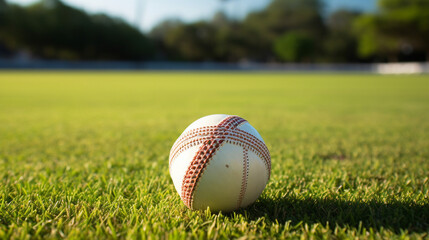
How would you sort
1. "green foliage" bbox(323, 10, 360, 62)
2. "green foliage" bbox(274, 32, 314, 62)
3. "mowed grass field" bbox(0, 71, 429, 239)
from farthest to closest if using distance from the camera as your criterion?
"green foliage" bbox(323, 10, 360, 62) → "green foliage" bbox(274, 32, 314, 62) → "mowed grass field" bbox(0, 71, 429, 239)

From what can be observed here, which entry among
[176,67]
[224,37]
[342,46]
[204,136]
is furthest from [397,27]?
[204,136]

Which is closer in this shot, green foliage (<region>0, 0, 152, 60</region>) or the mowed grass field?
the mowed grass field

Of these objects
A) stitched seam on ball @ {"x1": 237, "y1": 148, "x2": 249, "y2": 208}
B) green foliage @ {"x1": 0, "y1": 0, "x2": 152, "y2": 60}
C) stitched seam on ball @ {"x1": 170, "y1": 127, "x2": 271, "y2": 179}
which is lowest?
stitched seam on ball @ {"x1": 237, "y1": 148, "x2": 249, "y2": 208}

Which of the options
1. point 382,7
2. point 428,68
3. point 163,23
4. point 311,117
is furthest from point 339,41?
point 311,117

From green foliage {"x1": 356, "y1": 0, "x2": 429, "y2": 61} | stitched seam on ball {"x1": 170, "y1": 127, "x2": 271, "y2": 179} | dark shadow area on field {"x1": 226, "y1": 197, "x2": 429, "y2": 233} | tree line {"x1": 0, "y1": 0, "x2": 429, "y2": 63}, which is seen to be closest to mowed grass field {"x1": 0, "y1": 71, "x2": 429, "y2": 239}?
dark shadow area on field {"x1": 226, "y1": 197, "x2": 429, "y2": 233}

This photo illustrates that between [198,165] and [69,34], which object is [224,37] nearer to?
[69,34]

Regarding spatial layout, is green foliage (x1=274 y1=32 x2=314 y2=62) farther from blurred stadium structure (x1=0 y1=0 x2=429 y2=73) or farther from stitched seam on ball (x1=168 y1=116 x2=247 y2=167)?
stitched seam on ball (x1=168 y1=116 x2=247 y2=167)

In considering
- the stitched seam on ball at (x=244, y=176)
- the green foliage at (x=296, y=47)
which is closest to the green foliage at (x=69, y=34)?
the green foliage at (x=296, y=47)

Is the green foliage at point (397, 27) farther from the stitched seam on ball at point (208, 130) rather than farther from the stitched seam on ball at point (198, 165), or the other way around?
the stitched seam on ball at point (198, 165)

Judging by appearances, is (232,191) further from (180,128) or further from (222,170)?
(180,128)
